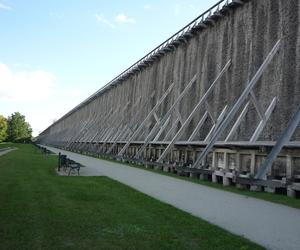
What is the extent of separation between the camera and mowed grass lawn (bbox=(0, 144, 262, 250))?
251 inches

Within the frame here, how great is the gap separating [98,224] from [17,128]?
14316cm

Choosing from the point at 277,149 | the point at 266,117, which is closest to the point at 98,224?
the point at 277,149

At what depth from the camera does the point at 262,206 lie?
10.5m

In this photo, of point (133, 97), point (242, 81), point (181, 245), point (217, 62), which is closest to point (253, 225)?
point (181, 245)

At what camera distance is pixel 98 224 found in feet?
25.2

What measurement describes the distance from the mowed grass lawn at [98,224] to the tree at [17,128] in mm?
134287

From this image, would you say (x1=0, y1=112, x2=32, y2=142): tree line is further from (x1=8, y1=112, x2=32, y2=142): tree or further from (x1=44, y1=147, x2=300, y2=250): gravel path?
(x1=44, y1=147, x2=300, y2=250): gravel path

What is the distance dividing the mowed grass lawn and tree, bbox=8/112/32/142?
134287 millimetres

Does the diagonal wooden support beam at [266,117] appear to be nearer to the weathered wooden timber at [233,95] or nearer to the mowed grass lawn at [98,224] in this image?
the weathered wooden timber at [233,95]

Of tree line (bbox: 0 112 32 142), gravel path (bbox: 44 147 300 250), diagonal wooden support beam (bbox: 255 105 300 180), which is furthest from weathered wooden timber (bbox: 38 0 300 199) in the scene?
tree line (bbox: 0 112 32 142)

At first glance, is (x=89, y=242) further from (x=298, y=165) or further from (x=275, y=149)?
(x=298, y=165)

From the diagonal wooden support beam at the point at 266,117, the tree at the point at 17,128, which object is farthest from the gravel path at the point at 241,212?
the tree at the point at 17,128

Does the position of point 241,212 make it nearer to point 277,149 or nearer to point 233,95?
point 277,149

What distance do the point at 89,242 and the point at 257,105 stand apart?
11861mm
